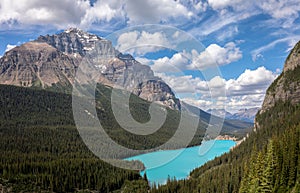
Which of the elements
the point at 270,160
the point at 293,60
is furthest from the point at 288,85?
the point at 270,160

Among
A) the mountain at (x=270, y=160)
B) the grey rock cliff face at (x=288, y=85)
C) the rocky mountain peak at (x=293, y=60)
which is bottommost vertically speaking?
the mountain at (x=270, y=160)

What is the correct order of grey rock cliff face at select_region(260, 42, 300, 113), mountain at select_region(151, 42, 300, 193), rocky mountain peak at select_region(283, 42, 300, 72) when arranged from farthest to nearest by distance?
1. rocky mountain peak at select_region(283, 42, 300, 72)
2. grey rock cliff face at select_region(260, 42, 300, 113)
3. mountain at select_region(151, 42, 300, 193)

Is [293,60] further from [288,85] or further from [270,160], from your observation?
[270,160]

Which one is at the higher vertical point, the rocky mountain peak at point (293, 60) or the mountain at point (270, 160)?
the rocky mountain peak at point (293, 60)

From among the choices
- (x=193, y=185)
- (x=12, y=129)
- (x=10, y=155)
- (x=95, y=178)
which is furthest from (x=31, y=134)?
(x=193, y=185)

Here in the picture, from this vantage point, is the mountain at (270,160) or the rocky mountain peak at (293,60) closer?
the mountain at (270,160)

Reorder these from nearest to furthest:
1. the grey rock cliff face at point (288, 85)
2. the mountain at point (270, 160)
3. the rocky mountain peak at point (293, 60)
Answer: the mountain at point (270, 160)
the grey rock cliff face at point (288, 85)
the rocky mountain peak at point (293, 60)

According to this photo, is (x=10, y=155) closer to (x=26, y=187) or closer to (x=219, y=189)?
(x=26, y=187)
